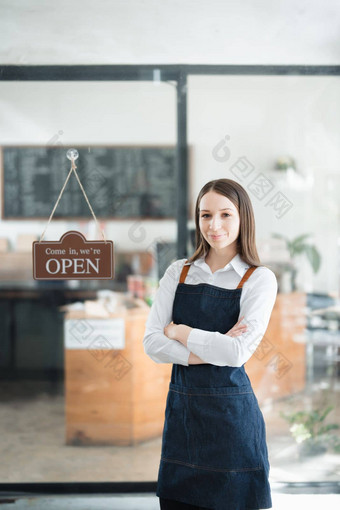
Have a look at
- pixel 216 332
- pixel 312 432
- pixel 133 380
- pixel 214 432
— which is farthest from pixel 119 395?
pixel 216 332

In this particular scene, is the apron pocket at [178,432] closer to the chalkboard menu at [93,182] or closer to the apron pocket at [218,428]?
the apron pocket at [218,428]

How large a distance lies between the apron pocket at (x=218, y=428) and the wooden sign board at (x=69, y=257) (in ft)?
2.86

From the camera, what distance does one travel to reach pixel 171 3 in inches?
105

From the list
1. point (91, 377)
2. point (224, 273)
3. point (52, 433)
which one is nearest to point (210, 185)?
point (224, 273)

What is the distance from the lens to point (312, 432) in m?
2.99

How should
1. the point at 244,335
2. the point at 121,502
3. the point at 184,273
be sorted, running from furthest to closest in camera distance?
1. the point at 121,502
2. the point at 184,273
3. the point at 244,335

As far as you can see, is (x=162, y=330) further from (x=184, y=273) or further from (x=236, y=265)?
(x=236, y=265)

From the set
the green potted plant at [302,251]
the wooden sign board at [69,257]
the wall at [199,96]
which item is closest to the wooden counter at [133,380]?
the green potted plant at [302,251]

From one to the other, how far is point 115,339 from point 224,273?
1130 millimetres

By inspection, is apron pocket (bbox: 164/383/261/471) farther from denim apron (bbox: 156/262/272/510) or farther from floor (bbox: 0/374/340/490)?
floor (bbox: 0/374/340/490)

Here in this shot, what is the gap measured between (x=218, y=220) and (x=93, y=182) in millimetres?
1099

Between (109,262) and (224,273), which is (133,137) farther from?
(224,273)

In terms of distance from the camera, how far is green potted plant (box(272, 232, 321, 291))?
297 cm

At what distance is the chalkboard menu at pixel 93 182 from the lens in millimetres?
2824
